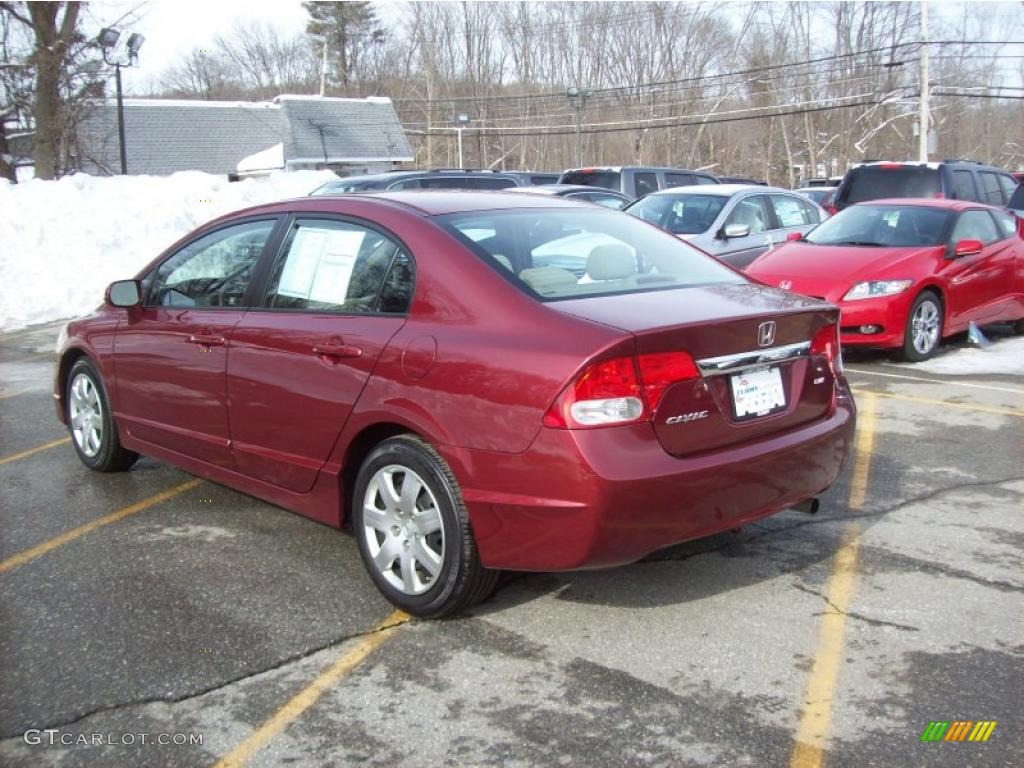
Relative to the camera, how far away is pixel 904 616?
3650mm

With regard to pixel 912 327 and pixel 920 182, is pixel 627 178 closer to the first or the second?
pixel 920 182

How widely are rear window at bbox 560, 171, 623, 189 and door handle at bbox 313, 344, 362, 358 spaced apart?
14338mm

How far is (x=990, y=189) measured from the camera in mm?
13594

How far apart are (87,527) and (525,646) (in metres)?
2.55

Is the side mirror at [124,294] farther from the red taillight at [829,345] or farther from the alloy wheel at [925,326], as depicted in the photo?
the alloy wheel at [925,326]

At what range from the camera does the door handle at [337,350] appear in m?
3.82

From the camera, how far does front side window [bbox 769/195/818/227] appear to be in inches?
486

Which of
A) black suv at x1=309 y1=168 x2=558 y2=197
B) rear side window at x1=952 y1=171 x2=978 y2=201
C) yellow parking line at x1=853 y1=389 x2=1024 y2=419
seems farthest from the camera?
black suv at x1=309 y1=168 x2=558 y2=197

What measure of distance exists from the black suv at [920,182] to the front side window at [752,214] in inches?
81.8

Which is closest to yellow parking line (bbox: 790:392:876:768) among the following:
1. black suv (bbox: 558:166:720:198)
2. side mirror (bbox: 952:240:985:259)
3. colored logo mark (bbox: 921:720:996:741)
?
colored logo mark (bbox: 921:720:996:741)

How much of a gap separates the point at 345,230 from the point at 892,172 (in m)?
11.0

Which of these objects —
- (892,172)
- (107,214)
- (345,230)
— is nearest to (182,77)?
(107,214)

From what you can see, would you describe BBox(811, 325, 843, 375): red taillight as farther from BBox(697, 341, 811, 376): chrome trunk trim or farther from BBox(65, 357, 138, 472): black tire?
BBox(65, 357, 138, 472): black tire

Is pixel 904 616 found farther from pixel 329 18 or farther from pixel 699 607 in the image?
pixel 329 18
